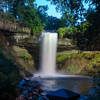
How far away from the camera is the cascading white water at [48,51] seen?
26.7m

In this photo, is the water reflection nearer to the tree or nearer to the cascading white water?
the tree

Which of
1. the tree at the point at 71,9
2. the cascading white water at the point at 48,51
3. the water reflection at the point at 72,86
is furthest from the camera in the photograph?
the cascading white water at the point at 48,51

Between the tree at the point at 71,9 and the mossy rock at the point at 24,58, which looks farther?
the mossy rock at the point at 24,58

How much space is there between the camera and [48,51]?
27.2 meters

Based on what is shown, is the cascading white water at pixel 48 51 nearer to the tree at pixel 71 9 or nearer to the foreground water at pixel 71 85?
the foreground water at pixel 71 85

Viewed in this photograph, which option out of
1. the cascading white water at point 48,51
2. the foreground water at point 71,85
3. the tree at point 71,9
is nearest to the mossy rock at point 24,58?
the cascading white water at point 48,51

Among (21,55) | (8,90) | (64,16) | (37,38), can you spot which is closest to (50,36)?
(37,38)

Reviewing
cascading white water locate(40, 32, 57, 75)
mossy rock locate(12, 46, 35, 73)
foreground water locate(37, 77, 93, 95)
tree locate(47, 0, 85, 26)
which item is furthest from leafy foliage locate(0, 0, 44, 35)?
tree locate(47, 0, 85, 26)

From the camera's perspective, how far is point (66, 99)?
234 inches

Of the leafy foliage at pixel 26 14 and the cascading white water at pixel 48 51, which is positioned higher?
the leafy foliage at pixel 26 14

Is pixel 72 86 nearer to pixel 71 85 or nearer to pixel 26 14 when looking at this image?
pixel 71 85

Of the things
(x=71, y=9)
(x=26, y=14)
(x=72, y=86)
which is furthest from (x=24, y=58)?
(x=71, y=9)

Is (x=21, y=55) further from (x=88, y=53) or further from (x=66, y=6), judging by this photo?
(x=66, y=6)

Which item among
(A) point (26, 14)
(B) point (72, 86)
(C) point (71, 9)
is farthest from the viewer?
(A) point (26, 14)
